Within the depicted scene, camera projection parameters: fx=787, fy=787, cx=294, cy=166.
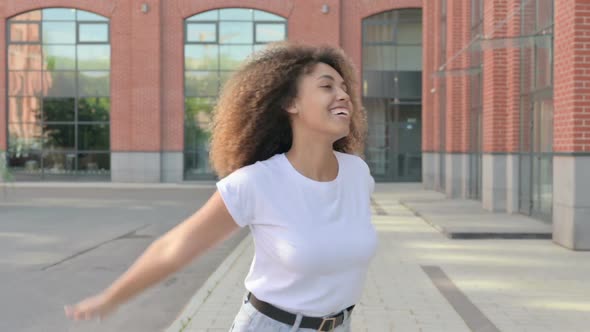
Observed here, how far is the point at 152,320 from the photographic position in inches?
273

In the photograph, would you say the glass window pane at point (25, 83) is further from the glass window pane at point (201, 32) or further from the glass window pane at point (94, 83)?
the glass window pane at point (201, 32)

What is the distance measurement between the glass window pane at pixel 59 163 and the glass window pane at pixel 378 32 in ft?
47.9

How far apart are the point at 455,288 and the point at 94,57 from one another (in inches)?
1210

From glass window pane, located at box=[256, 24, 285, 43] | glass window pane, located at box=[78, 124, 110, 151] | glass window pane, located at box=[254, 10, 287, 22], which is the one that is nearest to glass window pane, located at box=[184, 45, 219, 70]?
glass window pane, located at box=[256, 24, 285, 43]

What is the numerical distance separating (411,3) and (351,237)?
3446 cm

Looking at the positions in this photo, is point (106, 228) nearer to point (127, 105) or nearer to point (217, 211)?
point (217, 211)

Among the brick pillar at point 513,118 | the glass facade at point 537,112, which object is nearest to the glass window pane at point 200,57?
the brick pillar at point 513,118

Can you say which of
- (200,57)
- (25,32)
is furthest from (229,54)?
(25,32)

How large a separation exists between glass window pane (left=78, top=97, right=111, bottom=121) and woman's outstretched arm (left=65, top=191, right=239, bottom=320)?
3471 cm

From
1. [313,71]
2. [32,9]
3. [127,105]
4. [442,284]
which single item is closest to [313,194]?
[313,71]

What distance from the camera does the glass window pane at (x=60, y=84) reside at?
119 feet

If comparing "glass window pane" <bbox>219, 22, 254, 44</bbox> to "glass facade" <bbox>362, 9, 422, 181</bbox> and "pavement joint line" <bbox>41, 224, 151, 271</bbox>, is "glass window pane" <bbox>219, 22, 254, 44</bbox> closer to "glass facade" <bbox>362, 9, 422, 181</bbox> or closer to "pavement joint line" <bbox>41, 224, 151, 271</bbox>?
"glass facade" <bbox>362, 9, 422, 181</bbox>

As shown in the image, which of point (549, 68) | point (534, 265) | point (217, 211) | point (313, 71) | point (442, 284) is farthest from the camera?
point (549, 68)

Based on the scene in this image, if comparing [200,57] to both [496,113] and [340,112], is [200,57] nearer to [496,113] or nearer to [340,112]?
[496,113]
